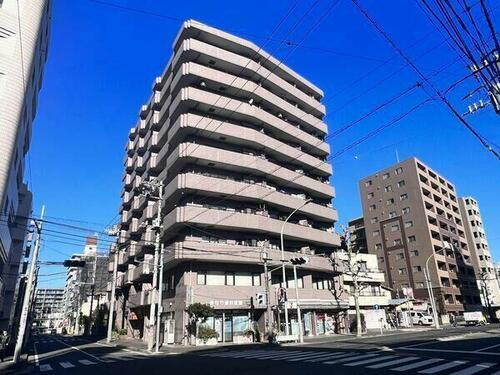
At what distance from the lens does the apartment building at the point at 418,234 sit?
68562 mm

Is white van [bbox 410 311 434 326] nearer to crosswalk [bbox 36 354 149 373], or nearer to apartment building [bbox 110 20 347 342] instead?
apartment building [bbox 110 20 347 342]

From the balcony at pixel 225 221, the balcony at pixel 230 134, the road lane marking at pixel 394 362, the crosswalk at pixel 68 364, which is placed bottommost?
the crosswalk at pixel 68 364

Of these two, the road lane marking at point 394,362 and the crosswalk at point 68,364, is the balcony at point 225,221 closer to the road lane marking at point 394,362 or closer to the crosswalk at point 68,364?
the crosswalk at point 68,364

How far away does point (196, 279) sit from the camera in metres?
32.8

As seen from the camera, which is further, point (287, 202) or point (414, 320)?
point (414, 320)

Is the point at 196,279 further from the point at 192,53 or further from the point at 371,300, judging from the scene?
the point at 371,300

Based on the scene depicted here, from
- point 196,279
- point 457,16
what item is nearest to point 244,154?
Result: point 196,279

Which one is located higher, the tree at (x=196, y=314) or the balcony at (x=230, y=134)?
the balcony at (x=230, y=134)

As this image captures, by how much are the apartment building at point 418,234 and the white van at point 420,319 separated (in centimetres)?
803

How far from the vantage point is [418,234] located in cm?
7056

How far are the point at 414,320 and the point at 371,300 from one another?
991 cm

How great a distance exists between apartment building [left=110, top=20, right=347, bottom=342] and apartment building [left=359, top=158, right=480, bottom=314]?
31093mm

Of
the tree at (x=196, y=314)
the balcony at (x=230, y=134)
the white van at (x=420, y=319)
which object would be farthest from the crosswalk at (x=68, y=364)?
the white van at (x=420, y=319)

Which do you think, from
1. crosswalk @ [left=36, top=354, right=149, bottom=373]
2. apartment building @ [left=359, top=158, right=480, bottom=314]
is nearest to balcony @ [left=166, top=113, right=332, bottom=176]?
crosswalk @ [left=36, top=354, right=149, bottom=373]
